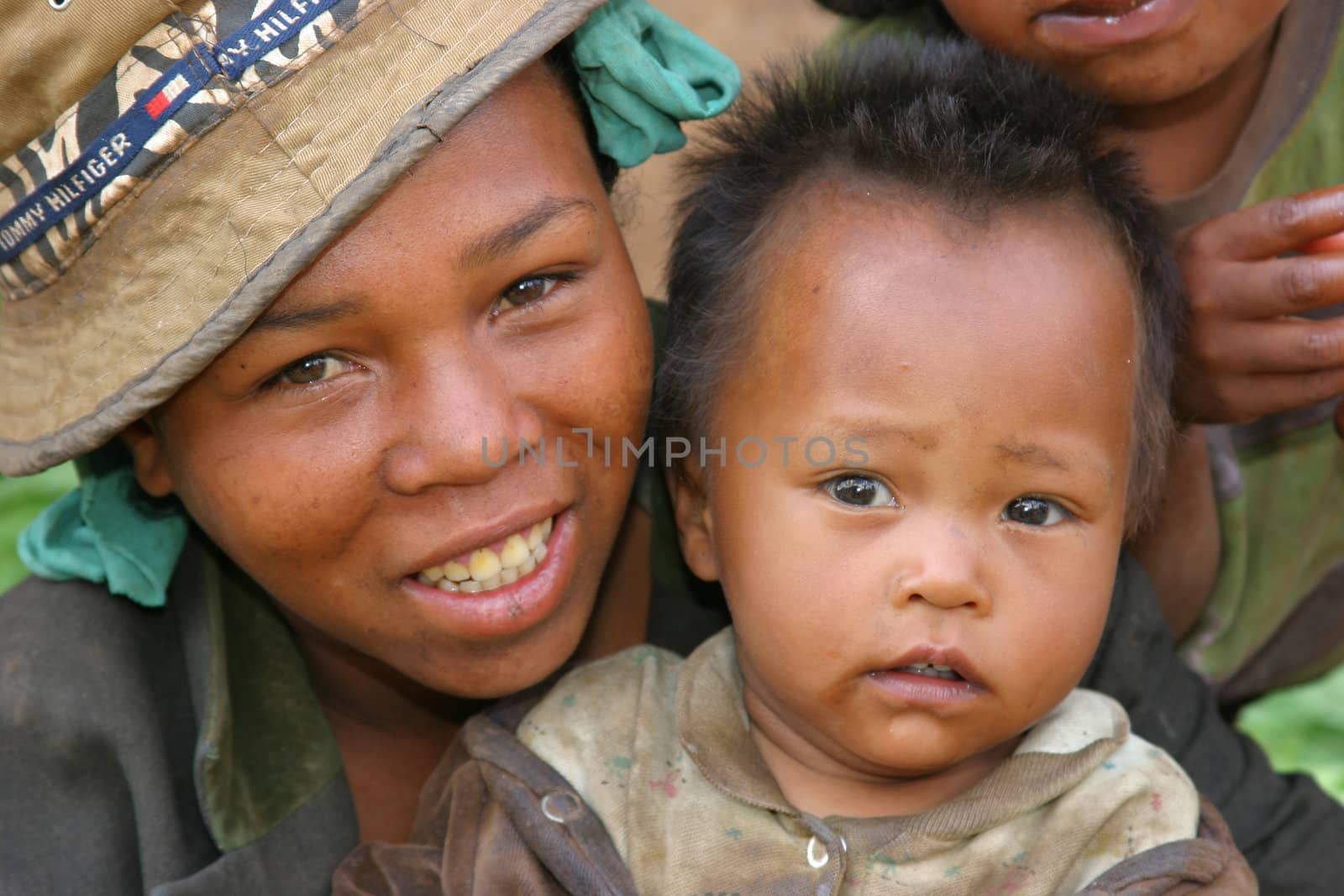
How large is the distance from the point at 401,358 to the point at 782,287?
19.0 inches

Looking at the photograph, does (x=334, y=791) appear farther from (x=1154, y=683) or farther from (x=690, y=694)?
(x=1154, y=683)

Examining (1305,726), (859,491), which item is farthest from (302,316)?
(1305,726)

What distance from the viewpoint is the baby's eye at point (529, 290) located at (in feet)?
5.67

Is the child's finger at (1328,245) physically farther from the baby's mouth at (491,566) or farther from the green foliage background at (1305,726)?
the green foliage background at (1305,726)

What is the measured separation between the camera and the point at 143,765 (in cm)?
192

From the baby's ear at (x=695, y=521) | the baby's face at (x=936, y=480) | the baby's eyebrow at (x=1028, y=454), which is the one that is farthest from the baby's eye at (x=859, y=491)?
the baby's ear at (x=695, y=521)

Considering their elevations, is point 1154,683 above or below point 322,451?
below

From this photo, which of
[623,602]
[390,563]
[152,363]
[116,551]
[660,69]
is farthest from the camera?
[623,602]

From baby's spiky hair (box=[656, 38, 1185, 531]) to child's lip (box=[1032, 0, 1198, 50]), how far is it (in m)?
0.14

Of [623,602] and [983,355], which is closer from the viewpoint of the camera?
[983,355]

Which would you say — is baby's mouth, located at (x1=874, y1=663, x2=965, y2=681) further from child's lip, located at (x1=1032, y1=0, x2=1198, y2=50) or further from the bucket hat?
child's lip, located at (x1=1032, y1=0, x2=1198, y2=50)

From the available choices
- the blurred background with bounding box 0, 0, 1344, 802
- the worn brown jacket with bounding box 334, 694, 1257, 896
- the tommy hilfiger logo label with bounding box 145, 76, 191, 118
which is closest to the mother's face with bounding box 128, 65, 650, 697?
the worn brown jacket with bounding box 334, 694, 1257, 896

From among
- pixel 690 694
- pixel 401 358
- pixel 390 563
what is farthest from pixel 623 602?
pixel 401 358

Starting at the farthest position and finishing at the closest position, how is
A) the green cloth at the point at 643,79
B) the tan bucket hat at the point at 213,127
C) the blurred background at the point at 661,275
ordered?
the blurred background at the point at 661,275, the green cloth at the point at 643,79, the tan bucket hat at the point at 213,127
